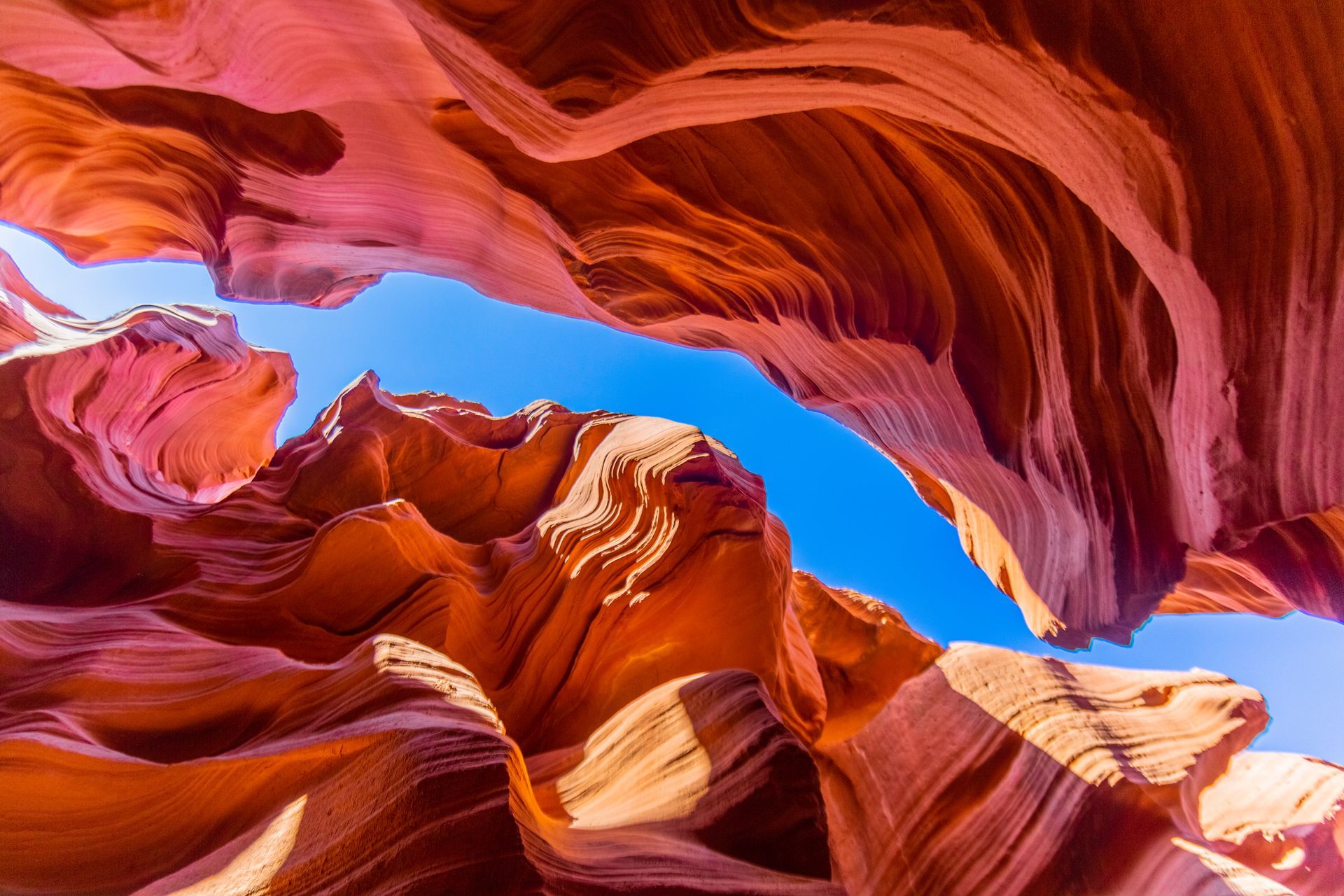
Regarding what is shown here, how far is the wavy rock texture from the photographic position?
9.05 ft

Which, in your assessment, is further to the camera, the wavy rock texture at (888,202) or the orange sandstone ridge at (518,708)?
the orange sandstone ridge at (518,708)

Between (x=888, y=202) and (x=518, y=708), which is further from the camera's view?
(x=518, y=708)

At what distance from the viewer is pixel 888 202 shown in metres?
4.88

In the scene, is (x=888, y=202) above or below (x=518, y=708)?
above

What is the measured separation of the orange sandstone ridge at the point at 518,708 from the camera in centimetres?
343

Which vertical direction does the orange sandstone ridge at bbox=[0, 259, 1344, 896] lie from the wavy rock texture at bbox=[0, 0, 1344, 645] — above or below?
below

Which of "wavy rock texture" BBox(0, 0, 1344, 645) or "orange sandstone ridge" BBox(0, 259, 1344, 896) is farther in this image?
"orange sandstone ridge" BBox(0, 259, 1344, 896)

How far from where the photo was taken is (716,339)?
8383 millimetres

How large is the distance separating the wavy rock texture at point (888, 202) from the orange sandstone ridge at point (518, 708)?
1663 millimetres

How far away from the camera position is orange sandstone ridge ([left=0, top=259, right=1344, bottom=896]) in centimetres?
343

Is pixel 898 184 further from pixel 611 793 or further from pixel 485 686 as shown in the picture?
pixel 485 686

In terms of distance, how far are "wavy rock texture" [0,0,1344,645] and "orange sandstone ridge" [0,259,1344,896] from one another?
1.66 metres

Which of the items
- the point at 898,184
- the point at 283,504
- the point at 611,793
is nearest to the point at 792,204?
the point at 898,184

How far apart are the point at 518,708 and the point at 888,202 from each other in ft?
18.7
